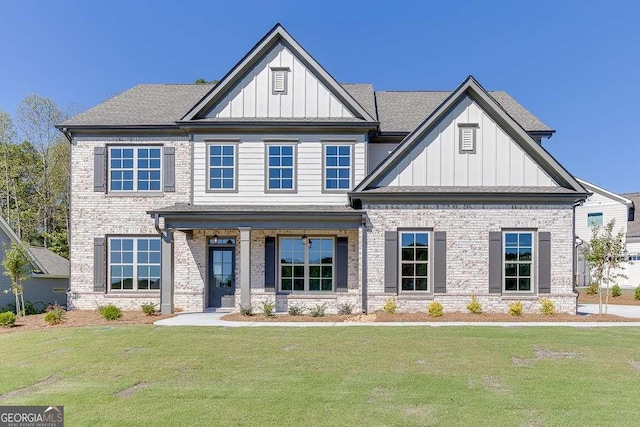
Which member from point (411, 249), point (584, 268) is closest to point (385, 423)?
point (411, 249)

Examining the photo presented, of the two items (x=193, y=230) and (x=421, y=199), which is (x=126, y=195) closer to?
(x=193, y=230)

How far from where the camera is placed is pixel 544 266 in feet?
49.6

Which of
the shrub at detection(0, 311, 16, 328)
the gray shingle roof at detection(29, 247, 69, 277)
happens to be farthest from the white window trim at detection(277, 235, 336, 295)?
the gray shingle roof at detection(29, 247, 69, 277)

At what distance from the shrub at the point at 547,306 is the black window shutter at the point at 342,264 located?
20.7ft

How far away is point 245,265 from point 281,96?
626 centimetres

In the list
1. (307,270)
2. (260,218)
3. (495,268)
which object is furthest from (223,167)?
(495,268)

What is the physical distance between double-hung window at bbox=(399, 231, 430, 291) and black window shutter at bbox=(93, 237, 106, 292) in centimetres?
1080

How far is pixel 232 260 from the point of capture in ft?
56.7

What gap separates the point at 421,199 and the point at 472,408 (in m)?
9.59

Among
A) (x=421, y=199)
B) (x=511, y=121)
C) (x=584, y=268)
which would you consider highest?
(x=511, y=121)

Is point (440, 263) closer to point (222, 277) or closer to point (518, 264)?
point (518, 264)

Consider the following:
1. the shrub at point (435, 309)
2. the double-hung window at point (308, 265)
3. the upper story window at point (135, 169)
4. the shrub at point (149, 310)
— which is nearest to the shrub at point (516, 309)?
the shrub at point (435, 309)

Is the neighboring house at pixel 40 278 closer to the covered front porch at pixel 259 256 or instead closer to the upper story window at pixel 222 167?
the covered front porch at pixel 259 256

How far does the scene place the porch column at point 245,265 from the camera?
15.4 meters
